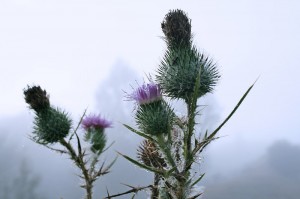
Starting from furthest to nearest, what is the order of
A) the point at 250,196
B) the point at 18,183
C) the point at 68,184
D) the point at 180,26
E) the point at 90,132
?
the point at 68,184
the point at 250,196
the point at 18,183
the point at 90,132
the point at 180,26

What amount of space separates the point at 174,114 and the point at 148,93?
326mm

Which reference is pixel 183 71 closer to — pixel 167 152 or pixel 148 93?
pixel 148 93

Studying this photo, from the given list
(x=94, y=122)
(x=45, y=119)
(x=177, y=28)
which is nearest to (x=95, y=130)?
(x=94, y=122)

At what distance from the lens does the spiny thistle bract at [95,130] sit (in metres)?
6.71

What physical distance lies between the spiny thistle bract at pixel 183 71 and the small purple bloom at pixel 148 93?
0.34 ft

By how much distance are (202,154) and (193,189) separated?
0.27 metres

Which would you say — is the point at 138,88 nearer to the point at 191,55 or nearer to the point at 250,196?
the point at 191,55

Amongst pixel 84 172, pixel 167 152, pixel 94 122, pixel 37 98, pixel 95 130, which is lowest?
pixel 167 152

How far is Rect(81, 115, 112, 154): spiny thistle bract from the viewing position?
671 centimetres

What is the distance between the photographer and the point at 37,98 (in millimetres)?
6359

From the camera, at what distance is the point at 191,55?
481 cm

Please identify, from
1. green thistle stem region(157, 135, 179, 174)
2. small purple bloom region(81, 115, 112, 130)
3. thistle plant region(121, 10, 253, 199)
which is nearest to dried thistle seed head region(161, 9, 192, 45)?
thistle plant region(121, 10, 253, 199)

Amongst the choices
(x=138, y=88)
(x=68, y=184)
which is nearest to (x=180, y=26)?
(x=138, y=88)

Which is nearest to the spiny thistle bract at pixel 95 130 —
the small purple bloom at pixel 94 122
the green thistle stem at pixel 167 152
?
the small purple bloom at pixel 94 122
